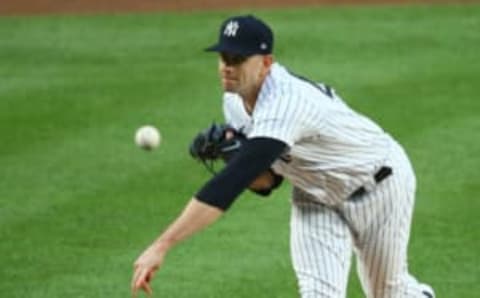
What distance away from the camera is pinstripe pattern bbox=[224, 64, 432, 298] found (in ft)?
22.2

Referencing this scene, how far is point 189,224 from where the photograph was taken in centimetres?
610

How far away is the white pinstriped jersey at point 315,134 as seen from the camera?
6.45m

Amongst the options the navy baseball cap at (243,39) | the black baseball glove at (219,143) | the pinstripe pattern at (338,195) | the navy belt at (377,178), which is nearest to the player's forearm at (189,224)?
the pinstripe pattern at (338,195)

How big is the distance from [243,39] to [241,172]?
65 cm

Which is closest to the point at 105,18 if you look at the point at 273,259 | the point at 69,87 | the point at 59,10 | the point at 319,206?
the point at 59,10

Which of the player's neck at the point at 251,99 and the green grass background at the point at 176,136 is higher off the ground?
the player's neck at the point at 251,99

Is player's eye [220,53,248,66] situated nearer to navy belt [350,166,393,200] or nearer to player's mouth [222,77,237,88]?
player's mouth [222,77,237,88]

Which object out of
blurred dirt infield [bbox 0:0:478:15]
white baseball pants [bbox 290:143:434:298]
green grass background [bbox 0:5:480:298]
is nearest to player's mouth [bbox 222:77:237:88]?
white baseball pants [bbox 290:143:434:298]

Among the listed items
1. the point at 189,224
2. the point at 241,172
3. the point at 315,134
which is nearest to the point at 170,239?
the point at 189,224

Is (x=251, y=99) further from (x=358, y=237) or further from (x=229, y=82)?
(x=358, y=237)

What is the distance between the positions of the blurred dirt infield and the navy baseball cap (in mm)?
13022

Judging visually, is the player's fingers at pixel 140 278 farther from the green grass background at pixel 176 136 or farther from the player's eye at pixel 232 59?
the green grass background at pixel 176 136

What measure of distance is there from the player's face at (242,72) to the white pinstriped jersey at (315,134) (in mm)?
51

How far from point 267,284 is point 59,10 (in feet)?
37.0
